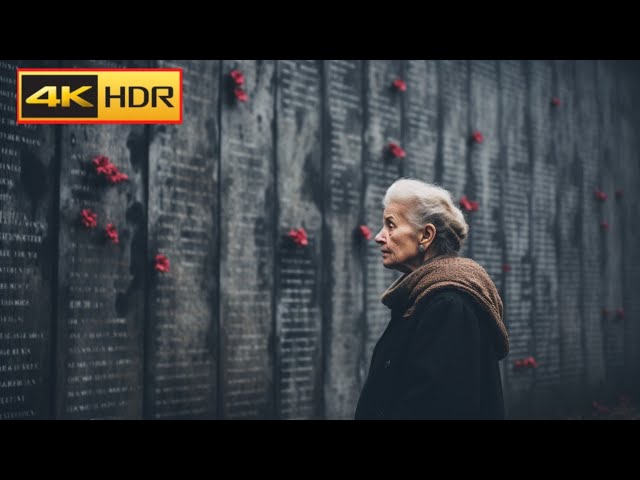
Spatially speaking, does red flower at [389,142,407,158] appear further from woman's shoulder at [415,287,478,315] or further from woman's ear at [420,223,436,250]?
woman's shoulder at [415,287,478,315]

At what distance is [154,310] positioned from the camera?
382cm

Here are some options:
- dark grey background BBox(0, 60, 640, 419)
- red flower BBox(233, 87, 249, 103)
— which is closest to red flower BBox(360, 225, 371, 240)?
dark grey background BBox(0, 60, 640, 419)

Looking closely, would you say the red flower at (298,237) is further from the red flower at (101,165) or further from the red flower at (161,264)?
the red flower at (101,165)

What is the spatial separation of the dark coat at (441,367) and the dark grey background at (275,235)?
164cm

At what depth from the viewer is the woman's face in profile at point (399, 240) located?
2.56m

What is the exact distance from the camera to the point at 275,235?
4.45 meters

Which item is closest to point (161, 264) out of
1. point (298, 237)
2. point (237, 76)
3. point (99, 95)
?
point (99, 95)

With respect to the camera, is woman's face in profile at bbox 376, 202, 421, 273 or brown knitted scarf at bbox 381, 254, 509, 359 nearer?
brown knitted scarf at bbox 381, 254, 509, 359

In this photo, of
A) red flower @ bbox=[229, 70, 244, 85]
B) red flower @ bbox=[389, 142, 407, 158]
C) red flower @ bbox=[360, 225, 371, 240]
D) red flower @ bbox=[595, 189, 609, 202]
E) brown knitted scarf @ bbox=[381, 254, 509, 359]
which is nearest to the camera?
brown knitted scarf @ bbox=[381, 254, 509, 359]

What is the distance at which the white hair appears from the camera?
8.34 ft

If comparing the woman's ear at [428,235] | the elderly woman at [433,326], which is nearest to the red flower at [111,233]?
the elderly woman at [433,326]

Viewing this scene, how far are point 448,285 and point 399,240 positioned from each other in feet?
0.99

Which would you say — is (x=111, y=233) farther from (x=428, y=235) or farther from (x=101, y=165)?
(x=428, y=235)

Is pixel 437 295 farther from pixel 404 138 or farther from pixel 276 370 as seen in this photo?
pixel 404 138
